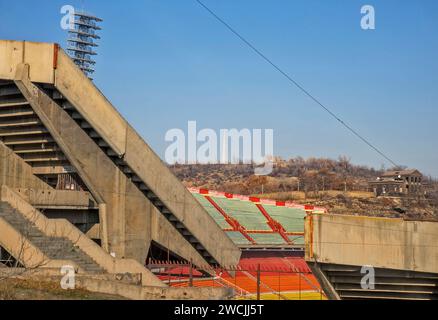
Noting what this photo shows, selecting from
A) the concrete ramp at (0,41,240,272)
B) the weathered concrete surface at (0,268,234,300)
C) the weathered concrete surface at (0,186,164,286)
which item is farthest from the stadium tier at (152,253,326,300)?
the weathered concrete surface at (0,268,234,300)

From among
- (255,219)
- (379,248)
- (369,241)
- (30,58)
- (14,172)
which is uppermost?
(30,58)

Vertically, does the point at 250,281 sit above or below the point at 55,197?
below

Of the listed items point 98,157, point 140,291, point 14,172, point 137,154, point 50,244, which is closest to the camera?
point 140,291

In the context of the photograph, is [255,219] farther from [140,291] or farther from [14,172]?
[140,291]

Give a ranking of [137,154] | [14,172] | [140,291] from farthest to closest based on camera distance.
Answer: [14,172] < [137,154] < [140,291]

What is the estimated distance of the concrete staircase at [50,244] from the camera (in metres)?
22.7

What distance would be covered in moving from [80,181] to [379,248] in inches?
622

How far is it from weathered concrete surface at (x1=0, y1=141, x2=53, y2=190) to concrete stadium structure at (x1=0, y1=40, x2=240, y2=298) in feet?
0.15

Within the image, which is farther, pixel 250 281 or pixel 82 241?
pixel 250 281

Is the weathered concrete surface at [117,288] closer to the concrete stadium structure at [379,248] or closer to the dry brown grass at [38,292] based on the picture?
the dry brown grass at [38,292]

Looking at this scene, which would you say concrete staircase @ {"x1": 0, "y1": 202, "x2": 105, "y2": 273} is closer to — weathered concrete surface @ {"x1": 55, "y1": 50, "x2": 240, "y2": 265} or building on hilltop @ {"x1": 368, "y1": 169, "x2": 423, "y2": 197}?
weathered concrete surface @ {"x1": 55, "y1": 50, "x2": 240, "y2": 265}

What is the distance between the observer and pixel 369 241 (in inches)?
631

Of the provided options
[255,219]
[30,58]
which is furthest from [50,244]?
[255,219]
